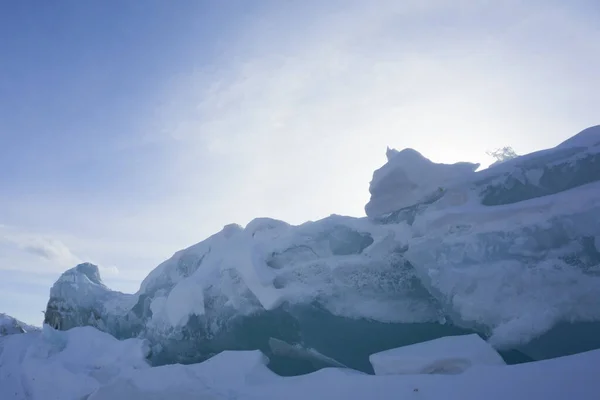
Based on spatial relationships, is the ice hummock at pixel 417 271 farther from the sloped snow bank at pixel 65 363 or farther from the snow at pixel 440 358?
the snow at pixel 440 358

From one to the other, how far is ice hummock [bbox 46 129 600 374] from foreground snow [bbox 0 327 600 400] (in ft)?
4.42

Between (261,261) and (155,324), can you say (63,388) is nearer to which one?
(155,324)

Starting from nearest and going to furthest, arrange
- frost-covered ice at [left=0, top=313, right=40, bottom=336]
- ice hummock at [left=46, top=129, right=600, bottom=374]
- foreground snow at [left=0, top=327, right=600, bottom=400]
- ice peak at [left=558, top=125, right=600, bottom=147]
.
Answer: foreground snow at [left=0, top=327, right=600, bottom=400] → ice hummock at [left=46, top=129, right=600, bottom=374] → ice peak at [left=558, top=125, right=600, bottom=147] → frost-covered ice at [left=0, top=313, right=40, bottom=336]

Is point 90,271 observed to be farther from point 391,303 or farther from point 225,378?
point 391,303

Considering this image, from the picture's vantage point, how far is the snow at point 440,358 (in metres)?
4.99

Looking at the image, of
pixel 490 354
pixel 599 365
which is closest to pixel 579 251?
pixel 490 354

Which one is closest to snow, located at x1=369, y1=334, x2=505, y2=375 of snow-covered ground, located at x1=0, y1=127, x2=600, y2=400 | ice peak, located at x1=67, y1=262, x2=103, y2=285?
snow-covered ground, located at x1=0, y1=127, x2=600, y2=400

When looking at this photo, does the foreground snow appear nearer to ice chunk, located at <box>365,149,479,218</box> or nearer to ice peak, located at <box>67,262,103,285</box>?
ice peak, located at <box>67,262,103,285</box>

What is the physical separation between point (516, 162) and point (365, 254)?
323 centimetres

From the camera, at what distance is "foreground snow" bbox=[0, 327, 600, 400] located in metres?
3.88

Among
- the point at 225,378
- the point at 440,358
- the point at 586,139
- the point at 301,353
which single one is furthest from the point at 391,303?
the point at 586,139

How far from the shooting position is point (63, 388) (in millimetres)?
8961

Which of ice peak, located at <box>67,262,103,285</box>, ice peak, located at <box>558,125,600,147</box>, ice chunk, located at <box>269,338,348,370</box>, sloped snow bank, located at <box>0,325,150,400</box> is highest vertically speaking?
ice peak, located at <box>67,262,103,285</box>

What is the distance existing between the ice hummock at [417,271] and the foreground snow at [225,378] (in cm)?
135
